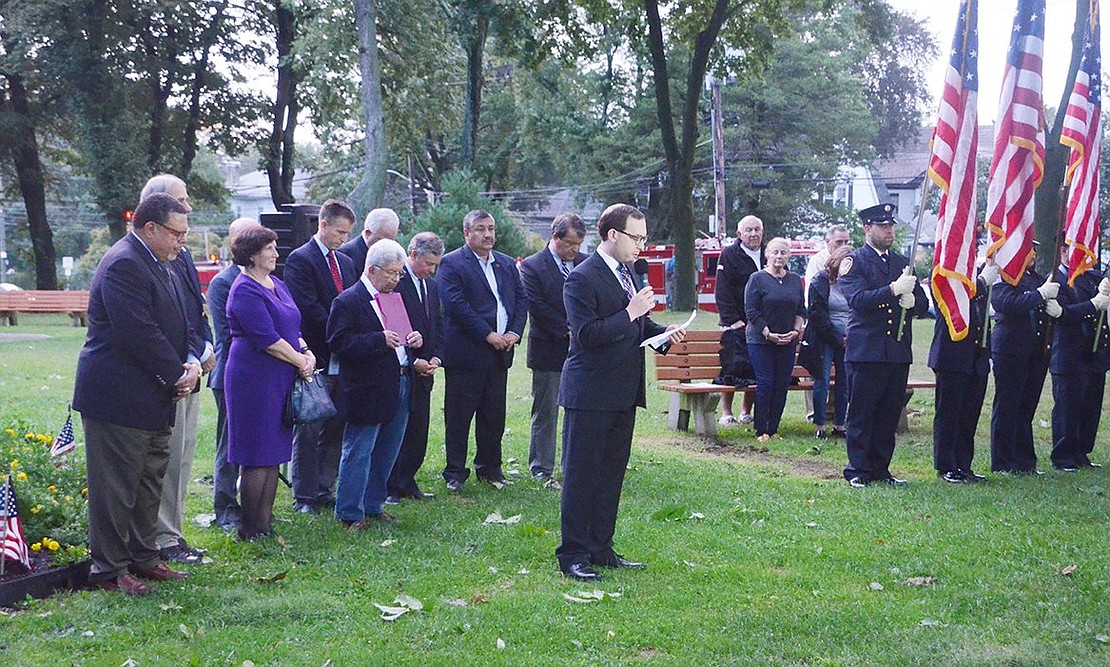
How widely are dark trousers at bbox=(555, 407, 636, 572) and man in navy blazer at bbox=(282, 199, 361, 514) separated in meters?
2.36

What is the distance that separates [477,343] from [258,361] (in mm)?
2639

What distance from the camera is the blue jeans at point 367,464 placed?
8.09m

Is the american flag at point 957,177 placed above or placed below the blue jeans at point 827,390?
above

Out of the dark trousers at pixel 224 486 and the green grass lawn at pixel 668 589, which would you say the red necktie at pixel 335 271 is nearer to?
the dark trousers at pixel 224 486

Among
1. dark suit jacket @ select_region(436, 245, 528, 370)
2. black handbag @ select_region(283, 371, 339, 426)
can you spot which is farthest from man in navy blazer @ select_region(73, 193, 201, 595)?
dark suit jacket @ select_region(436, 245, 528, 370)

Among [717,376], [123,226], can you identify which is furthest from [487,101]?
[717,376]

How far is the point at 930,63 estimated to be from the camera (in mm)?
71625

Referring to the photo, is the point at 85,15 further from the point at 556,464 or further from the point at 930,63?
the point at 930,63

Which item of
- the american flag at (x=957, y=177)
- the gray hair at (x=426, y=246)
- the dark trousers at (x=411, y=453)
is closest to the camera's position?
the gray hair at (x=426, y=246)

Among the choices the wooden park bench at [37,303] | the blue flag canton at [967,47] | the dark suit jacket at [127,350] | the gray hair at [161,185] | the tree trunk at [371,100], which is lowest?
the wooden park bench at [37,303]

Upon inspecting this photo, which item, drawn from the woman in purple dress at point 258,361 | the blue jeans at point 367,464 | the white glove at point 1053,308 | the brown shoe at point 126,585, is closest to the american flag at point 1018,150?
the white glove at point 1053,308

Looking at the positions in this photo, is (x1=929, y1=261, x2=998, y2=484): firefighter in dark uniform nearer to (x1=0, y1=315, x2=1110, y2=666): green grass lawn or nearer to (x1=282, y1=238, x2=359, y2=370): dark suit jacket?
(x1=0, y1=315, x2=1110, y2=666): green grass lawn

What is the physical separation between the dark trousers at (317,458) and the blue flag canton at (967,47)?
5605mm

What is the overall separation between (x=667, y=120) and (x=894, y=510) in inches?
998
